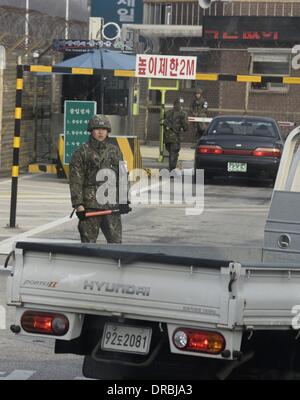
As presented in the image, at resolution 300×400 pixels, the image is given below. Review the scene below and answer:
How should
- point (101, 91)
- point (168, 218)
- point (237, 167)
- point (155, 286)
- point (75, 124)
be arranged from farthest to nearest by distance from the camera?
point (101, 91) < point (75, 124) < point (237, 167) < point (168, 218) < point (155, 286)

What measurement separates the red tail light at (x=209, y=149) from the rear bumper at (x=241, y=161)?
8 centimetres

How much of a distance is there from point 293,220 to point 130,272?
183cm

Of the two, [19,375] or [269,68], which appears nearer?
[19,375]

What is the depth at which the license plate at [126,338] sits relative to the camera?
6.93 m

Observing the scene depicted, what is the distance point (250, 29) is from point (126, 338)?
2752 centimetres

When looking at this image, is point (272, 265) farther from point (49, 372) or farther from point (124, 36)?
point (124, 36)

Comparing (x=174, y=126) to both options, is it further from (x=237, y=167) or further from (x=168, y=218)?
(x=168, y=218)

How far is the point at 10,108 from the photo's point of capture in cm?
2350

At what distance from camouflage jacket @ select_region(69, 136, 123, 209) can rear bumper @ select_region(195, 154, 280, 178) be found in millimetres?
11167

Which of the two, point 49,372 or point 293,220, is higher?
point 293,220

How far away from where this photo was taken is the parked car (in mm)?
23062

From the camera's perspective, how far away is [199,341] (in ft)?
21.5

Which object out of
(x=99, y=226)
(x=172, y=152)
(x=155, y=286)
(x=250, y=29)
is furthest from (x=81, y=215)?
(x=250, y=29)
